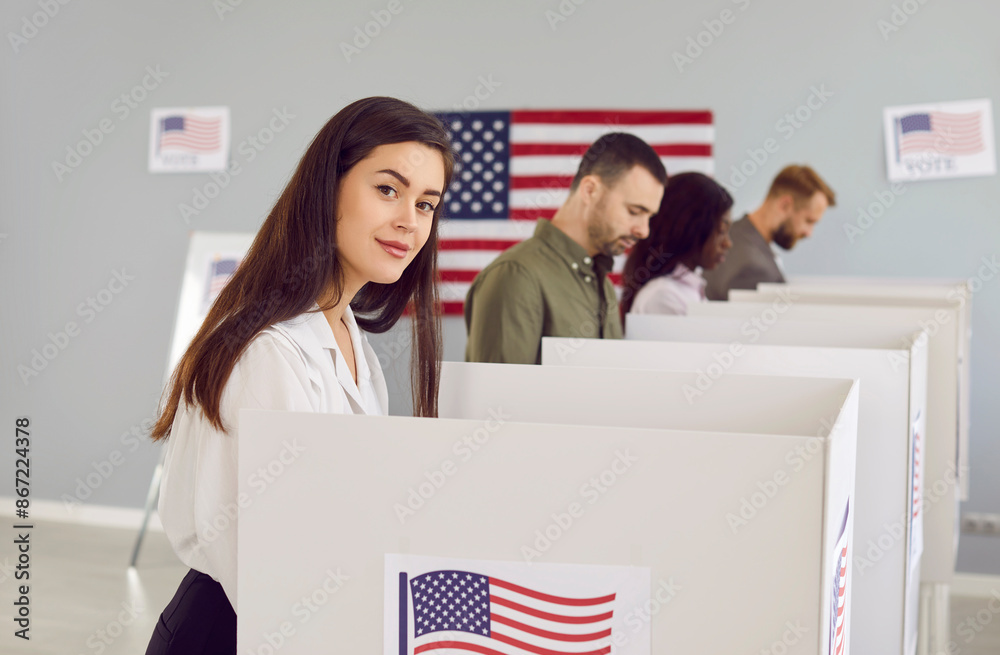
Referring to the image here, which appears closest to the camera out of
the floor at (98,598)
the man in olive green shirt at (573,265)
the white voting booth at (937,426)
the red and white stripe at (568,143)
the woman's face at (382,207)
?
the woman's face at (382,207)

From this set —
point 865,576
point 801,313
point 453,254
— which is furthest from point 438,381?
point 453,254

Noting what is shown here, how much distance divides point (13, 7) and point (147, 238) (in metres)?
1.26

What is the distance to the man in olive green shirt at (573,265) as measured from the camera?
1.94 meters

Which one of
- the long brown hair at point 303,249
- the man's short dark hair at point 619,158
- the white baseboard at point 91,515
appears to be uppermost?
the man's short dark hair at point 619,158

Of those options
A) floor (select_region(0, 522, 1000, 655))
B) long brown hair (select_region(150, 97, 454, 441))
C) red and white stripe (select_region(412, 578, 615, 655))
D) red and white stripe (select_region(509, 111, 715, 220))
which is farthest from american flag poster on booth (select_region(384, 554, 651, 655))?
red and white stripe (select_region(509, 111, 715, 220))

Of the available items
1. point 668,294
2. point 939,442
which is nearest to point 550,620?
point 939,442

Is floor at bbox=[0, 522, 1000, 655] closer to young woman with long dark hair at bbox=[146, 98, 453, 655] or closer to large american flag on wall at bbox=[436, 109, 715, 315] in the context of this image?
large american flag on wall at bbox=[436, 109, 715, 315]

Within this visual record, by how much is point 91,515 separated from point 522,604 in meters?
4.15

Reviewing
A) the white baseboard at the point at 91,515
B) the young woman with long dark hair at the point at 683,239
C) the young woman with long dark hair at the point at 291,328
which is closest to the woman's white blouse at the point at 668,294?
the young woman with long dark hair at the point at 683,239

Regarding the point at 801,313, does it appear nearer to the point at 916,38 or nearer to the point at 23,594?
the point at 916,38

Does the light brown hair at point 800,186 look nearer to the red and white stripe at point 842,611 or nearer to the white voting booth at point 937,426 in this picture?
the white voting booth at point 937,426

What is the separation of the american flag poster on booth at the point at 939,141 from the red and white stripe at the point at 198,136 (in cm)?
283

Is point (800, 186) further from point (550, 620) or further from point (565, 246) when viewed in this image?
point (550, 620)

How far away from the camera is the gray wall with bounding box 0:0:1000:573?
11.4ft
